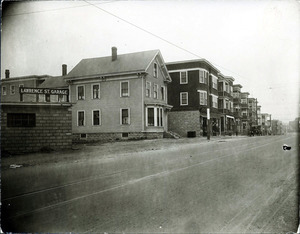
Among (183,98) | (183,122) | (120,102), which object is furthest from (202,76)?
(120,102)

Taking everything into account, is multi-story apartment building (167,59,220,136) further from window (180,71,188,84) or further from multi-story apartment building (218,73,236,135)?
multi-story apartment building (218,73,236,135)

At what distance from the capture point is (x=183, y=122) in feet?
115

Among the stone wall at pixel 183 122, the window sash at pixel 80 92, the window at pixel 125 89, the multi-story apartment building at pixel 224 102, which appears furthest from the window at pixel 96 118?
the multi-story apartment building at pixel 224 102

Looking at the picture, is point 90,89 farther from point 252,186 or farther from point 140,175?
point 252,186

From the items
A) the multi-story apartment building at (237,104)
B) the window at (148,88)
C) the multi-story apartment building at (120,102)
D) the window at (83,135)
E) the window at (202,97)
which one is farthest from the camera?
the multi-story apartment building at (237,104)

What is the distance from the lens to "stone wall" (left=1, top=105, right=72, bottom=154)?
1465cm

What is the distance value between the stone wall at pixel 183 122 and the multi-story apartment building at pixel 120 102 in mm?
6425

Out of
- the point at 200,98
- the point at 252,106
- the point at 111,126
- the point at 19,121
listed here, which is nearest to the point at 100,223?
the point at 19,121

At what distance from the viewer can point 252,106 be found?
301 ft

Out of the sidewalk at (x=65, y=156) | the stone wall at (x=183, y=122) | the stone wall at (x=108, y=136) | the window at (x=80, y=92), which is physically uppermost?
the window at (x=80, y=92)

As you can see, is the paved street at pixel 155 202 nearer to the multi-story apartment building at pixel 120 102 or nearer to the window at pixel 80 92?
the window at pixel 80 92

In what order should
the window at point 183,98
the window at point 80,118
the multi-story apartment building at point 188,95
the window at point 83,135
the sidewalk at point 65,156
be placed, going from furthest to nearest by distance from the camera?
the window at point 183,98
the multi-story apartment building at point 188,95
the window at point 80,118
the window at point 83,135
the sidewalk at point 65,156

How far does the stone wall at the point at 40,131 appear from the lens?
1465cm

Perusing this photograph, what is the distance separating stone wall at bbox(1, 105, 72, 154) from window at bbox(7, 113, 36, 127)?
0.50ft
